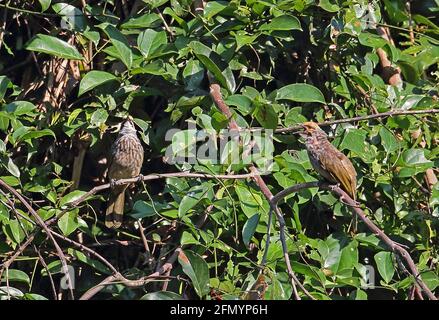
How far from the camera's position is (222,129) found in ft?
15.0

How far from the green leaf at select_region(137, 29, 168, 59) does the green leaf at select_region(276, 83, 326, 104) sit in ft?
2.06

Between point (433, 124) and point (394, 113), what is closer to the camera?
point (394, 113)

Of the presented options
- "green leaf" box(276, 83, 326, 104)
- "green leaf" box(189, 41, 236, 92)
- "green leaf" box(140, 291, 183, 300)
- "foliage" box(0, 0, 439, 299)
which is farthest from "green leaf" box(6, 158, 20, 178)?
"green leaf" box(276, 83, 326, 104)

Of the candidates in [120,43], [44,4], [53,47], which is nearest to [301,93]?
[120,43]

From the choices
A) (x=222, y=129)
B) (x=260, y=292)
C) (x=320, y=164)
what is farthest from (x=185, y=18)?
(x=260, y=292)

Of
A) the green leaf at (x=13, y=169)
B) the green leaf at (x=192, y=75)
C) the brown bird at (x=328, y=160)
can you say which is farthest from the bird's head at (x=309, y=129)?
the green leaf at (x=13, y=169)

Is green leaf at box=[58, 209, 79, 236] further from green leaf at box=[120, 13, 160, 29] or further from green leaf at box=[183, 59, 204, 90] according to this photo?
green leaf at box=[120, 13, 160, 29]

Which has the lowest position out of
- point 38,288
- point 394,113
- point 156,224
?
point 38,288

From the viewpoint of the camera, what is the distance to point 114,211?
5.00 m

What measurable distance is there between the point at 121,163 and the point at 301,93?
41.0 inches

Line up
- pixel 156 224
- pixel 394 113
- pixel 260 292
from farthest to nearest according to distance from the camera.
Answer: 1. pixel 156 224
2. pixel 394 113
3. pixel 260 292

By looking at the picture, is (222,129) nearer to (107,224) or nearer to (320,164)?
(320,164)

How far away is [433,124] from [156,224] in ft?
5.08

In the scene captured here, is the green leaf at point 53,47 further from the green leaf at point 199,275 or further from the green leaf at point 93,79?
the green leaf at point 199,275
